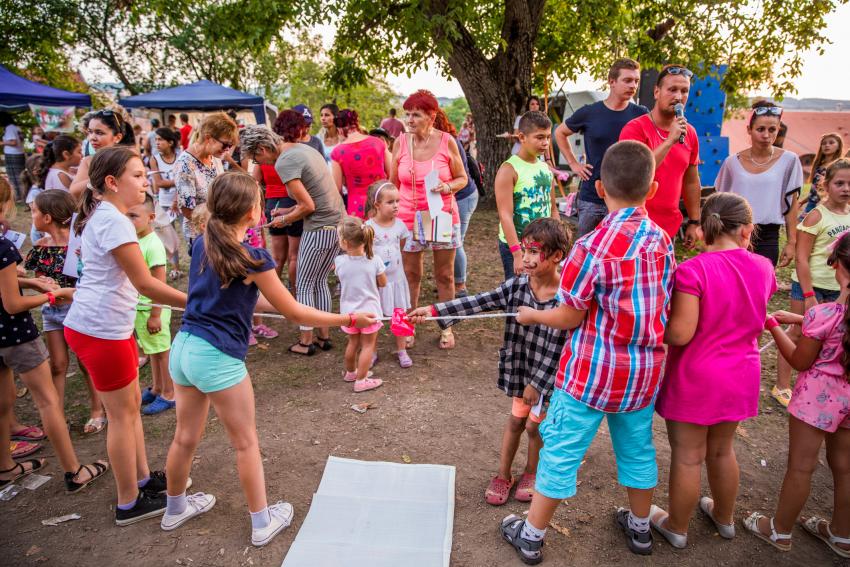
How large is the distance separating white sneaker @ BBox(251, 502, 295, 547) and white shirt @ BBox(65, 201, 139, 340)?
48.6 inches

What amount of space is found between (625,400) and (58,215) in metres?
3.77

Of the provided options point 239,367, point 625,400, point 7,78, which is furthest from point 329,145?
point 7,78

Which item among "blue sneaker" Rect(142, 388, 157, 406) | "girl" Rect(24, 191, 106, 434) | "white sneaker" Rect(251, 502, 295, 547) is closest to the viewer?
"white sneaker" Rect(251, 502, 295, 547)

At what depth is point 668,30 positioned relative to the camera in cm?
1070

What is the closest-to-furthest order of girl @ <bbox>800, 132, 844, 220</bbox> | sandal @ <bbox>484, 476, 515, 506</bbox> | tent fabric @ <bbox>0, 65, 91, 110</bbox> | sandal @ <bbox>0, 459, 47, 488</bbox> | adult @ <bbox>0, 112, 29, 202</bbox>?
sandal @ <bbox>484, 476, 515, 506</bbox>
sandal @ <bbox>0, 459, 47, 488</bbox>
girl @ <bbox>800, 132, 844, 220</bbox>
tent fabric @ <bbox>0, 65, 91, 110</bbox>
adult @ <bbox>0, 112, 29, 202</bbox>

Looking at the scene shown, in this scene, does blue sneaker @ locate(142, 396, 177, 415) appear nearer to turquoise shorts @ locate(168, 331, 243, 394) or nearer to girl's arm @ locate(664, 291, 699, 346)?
turquoise shorts @ locate(168, 331, 243, 394)

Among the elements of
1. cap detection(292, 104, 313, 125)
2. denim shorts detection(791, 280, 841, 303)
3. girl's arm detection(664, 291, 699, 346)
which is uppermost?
cap detection(292, 104, 313, 125)

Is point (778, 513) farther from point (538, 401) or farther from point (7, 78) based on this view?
point (7, 78)

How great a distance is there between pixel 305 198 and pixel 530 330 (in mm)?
2758

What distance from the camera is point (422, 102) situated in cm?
471

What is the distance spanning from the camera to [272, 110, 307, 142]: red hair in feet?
16.0

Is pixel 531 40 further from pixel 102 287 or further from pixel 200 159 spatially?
pixel 102 287

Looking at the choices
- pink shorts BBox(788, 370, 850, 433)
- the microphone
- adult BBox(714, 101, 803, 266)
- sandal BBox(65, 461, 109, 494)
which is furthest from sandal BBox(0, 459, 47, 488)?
adult BBox(714, 101, 803, 266)

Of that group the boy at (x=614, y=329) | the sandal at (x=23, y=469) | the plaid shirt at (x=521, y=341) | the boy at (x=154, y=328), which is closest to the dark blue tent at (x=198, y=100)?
the boy at (x=154, y=328)
